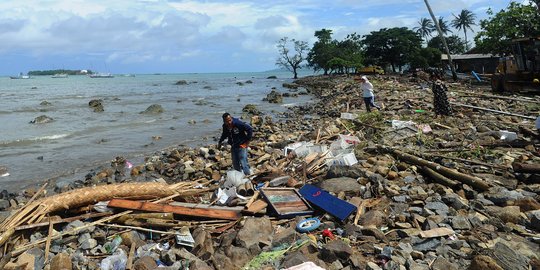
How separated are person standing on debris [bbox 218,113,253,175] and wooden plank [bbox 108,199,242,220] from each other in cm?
241

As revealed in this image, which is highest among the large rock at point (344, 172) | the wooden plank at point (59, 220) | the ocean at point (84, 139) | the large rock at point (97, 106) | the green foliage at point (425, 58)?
the green foliage at point (425, 58)

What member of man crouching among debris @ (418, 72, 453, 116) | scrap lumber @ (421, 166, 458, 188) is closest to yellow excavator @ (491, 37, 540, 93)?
man crouching among debris @ (418, 72, 453, 116)

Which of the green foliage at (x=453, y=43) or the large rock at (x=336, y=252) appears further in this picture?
the green foliage at (x=453, y=43)

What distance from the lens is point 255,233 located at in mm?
5094

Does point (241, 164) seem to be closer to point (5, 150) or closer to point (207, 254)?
point (207, 254)

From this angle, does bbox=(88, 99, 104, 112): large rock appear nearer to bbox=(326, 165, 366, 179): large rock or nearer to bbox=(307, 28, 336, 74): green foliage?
bbox=(326, 165, 366, 179): large rock

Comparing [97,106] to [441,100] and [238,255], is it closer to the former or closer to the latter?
[441,100]

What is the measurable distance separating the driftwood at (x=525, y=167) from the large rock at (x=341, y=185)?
2.81 m

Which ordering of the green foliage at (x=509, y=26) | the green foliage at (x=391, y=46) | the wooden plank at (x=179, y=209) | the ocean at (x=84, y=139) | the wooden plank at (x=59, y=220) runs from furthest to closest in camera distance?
the green foliage at (x=391, y=46) < the green foliage at (x=509, y=26) < the ocean at (x=84, y=139) < the wooden plank at (x=179, y=209) < the wooden plank at (x=59, y=220)

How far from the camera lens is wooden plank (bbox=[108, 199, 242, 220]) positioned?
565 cm

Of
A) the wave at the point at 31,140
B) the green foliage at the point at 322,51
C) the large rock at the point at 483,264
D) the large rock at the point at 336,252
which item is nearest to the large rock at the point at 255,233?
the large rock at the point at 336,252

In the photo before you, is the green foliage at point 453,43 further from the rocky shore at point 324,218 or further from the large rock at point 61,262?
the large rock at point 61,262

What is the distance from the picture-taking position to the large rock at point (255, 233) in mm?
4855

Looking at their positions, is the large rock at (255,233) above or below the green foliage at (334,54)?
below
